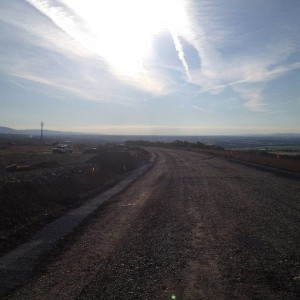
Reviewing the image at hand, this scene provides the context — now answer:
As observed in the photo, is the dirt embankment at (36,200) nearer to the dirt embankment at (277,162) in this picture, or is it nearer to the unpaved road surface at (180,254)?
the unpaved road surface at (180,254)

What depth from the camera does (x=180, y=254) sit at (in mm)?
9148

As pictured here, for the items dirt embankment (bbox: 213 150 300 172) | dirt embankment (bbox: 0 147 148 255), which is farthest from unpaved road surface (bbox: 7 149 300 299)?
dirt embankment (bbox: 213 150 300 172)

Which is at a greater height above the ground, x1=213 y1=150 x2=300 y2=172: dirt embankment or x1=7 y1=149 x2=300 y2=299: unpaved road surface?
x1=7 y1=149 x2=300 y2=299: unpaved road surface

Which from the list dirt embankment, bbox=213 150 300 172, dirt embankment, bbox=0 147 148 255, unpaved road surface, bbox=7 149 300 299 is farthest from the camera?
dirt embankment, bbox=213 150 300 172

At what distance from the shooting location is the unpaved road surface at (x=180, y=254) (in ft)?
22.6

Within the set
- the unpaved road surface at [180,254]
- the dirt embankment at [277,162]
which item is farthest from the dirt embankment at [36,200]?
the dirt embankment at [277,162]

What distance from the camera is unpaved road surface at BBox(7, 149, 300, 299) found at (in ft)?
22.6

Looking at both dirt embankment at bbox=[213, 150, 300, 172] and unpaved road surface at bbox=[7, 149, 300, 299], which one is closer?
unpaved road surface at bbox=[7, 149, 300, 299]

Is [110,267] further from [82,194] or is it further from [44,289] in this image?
[82,194]

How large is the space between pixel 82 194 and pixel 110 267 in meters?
13.0

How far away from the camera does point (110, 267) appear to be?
819 centimetres

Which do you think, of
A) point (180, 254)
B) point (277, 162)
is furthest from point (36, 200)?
point (277, 162)

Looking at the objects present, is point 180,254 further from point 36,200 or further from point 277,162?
point 277,162

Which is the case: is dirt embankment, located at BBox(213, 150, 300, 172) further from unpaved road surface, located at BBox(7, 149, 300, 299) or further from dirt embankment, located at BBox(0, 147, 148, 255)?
unpaved road surface, located at BBox(7, 149, 300, 299)
